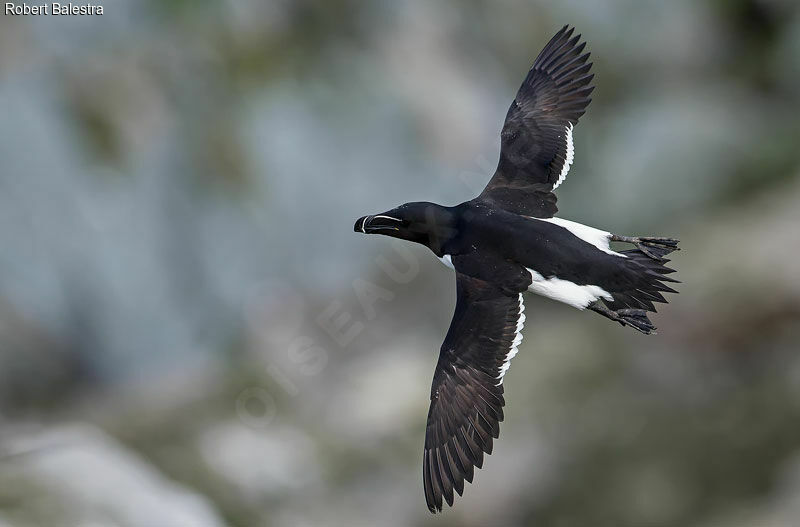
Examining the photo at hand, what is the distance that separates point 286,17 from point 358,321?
397cm

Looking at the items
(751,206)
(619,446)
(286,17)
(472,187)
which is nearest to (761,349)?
(619,446)

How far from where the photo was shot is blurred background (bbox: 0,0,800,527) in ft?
38.7

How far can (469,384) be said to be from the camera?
7.21 m

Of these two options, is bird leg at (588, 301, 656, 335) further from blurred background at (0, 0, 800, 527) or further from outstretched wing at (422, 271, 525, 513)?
blurred background at (0, 0, 800, 527)

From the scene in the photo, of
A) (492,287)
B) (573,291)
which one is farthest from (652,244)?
(492,287)

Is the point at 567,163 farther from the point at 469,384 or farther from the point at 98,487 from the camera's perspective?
the point at 98,487

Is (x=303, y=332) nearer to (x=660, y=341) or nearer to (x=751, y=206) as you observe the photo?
(x=660, y=341)

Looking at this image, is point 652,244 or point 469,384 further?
point 652,244

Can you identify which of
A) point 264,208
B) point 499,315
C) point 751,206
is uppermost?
point 264,208

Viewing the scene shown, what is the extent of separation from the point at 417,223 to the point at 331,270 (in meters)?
6.46

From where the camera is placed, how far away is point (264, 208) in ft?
44.7

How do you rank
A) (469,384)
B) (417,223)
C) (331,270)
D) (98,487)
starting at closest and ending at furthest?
(469,384) → (417,223) → (98,487) → (331,270)

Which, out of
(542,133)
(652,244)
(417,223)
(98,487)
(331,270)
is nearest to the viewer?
(652,244)

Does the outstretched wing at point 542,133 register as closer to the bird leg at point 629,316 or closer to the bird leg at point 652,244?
the bird leg at point 652,244
